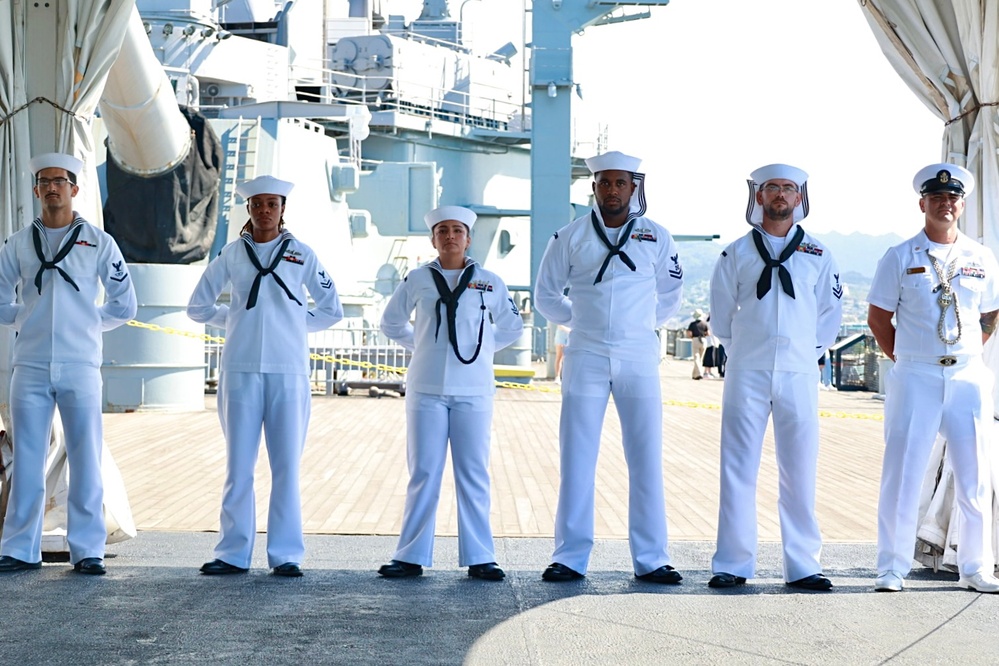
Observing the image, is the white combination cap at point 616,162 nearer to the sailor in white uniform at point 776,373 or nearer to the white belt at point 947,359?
the sailor in white uniform at point 776,373

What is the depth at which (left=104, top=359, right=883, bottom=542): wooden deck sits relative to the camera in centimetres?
801

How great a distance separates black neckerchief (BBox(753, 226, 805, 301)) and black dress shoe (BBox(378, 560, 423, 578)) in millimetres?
2168

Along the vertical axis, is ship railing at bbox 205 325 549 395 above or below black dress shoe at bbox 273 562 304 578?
above

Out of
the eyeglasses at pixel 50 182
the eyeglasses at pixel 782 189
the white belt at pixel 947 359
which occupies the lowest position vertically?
the white belt at pixel 947 359

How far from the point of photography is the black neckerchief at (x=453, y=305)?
6.49 meters

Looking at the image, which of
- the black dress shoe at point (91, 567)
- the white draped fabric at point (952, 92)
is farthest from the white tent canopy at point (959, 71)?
the black dress shoe at point (91, 567)

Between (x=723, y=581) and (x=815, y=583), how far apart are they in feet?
1.42

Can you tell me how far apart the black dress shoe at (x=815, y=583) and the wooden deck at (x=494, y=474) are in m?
1.42

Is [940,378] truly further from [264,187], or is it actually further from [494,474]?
[494,474]

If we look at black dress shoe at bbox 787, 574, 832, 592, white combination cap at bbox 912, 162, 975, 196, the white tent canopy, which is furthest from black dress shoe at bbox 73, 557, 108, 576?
the white tent canopy

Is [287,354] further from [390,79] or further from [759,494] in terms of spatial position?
[390,79]

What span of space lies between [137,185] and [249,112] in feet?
32.7

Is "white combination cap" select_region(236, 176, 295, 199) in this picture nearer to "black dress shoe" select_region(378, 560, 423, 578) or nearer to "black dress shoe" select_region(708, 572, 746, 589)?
"black dress shoe" select_region(378, 560, 423, 578)

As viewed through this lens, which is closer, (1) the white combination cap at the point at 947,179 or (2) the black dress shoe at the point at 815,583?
(2) the black dress shoe at the point at 815,583
